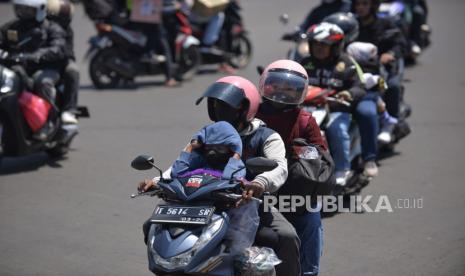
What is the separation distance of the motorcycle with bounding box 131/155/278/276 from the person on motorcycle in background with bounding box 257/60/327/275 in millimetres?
1007

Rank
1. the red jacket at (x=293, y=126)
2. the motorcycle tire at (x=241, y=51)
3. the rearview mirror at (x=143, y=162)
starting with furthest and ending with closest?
1. the motorcycle tire at (x=241, y=51)
2. the red jacket at (x=293, y=126)
3. the rearview mirror at (x=143, y=162)

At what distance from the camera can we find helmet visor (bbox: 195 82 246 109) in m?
5.70

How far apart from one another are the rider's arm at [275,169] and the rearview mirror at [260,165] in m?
0.14

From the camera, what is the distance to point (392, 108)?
10969mm

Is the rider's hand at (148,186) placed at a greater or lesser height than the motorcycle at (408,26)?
greater

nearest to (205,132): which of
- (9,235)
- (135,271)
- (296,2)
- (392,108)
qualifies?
(135,271)

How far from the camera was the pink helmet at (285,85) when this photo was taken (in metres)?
6.55

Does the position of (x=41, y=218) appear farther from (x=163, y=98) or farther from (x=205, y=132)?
(x=163, y=98)

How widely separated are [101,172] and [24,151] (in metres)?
0.82

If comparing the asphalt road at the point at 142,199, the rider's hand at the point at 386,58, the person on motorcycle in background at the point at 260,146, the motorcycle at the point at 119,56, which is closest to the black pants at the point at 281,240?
the person on motorcycle in background at the point at 260,146

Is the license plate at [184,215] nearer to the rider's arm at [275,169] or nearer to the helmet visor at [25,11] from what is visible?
the rider's arm at [275,169]

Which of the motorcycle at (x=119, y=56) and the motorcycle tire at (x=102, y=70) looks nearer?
the motorcycle at (x=119, y=56)

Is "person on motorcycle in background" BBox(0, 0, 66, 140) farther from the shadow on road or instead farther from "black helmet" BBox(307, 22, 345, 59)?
"black helmet" BBox(307, 22, 345, 59)

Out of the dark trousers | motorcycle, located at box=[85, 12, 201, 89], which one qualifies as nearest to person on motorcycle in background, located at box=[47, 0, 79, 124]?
the dark trousers
